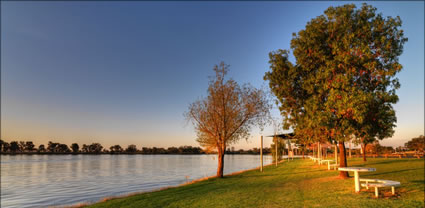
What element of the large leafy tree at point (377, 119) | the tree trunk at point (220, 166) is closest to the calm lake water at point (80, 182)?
the tree trunk at point (220, 166)

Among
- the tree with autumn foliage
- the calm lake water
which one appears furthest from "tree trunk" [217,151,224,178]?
the tree with autumn foliage

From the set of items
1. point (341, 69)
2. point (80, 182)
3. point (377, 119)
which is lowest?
point (80, 182)

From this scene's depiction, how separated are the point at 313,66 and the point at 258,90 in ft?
25.7

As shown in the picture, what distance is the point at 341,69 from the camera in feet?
48.6

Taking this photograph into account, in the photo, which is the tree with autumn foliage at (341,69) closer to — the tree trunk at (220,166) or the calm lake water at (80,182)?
the tree trunk at (220,166)

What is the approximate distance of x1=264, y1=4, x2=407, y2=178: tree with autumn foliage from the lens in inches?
522

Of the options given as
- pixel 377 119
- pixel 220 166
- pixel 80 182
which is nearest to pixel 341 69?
pixel 377 119

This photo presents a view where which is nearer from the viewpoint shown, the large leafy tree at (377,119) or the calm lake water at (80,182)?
the large leafy tree at (377,119)

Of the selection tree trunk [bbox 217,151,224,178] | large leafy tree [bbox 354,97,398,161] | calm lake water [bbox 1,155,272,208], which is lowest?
calm lake water [bbox 1,155,272,208]

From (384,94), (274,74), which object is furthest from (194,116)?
(384,94)

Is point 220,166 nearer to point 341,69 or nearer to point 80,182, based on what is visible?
point 341,69

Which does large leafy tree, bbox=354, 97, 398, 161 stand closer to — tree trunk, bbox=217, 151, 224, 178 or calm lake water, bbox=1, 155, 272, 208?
tree trunk, bbox=217, 151, 224, 178

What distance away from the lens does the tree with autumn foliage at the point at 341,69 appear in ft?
43.5

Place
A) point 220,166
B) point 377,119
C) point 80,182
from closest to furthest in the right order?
point 377,119, point 220,166, point 80,182
